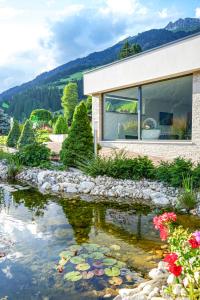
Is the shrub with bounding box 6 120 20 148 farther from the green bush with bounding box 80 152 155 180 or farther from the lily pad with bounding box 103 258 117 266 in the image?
the lily pad with bounding box 103 258 117 266

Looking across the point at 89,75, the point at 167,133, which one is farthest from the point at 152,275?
the point at 89,75

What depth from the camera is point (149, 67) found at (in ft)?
32.6

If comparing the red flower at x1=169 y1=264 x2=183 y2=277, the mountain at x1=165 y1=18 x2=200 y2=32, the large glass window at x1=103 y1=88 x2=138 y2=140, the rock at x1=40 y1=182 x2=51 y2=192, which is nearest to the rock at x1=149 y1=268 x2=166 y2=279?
the red flower at x1=169 y1=264 x2=183 y2=277

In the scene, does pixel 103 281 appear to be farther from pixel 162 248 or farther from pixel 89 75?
pixel 89 75

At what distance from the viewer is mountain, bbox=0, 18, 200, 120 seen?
134 feet

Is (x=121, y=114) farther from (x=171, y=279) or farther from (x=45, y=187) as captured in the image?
(x=171, y=279)

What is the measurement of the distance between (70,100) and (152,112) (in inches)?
861

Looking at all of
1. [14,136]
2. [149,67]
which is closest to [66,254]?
[149,67]

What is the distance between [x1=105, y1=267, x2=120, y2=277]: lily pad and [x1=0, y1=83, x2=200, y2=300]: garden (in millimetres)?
11

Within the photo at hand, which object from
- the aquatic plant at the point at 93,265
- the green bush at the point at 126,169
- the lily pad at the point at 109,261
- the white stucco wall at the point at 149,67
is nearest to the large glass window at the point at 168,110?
the white stucco wall at the point at 149,67

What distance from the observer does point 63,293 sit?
2746 mm

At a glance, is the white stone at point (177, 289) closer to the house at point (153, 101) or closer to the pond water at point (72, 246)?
the pond water at point (72, 246)

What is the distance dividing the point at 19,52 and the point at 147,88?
8.25 m

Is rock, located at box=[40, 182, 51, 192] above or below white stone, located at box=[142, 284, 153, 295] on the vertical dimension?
above
